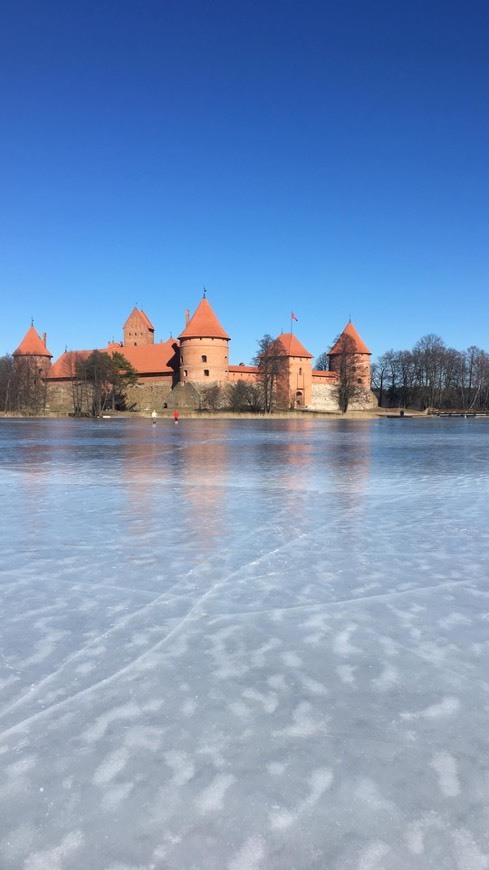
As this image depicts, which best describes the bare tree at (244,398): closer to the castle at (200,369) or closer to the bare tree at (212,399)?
the bare tree at (212,399)

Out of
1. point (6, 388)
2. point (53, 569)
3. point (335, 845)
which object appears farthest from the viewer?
point (6, 388)

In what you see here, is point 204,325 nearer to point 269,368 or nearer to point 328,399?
point 269,368

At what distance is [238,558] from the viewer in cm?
430

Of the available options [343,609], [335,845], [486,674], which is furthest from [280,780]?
[343,609]

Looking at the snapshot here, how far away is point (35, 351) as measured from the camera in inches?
2889

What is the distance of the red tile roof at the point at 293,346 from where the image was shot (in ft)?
227

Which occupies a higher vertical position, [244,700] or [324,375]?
[324,375]

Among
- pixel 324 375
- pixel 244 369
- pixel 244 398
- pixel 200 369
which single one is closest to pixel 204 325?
pixel 200 369

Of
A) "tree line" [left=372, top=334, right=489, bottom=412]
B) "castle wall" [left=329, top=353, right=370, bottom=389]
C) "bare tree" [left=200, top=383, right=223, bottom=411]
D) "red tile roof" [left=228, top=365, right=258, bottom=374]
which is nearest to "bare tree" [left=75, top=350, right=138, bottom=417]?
"bare tree" [left=200, top=383, right=223, bottom=411]

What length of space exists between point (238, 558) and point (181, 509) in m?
2.18

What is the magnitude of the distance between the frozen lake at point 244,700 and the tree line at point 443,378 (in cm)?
7427

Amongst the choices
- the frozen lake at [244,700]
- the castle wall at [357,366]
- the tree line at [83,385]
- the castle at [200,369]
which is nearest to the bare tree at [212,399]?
the castle at [200,369]

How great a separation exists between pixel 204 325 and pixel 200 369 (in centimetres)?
485

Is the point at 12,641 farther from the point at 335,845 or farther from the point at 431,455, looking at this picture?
the point at 431,455
